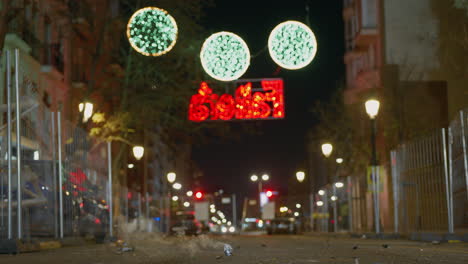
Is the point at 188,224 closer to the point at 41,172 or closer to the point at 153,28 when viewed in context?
the point at 41,172

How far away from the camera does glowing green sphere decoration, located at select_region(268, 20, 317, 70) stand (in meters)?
17.7

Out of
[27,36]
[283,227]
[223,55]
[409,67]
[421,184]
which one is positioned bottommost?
[283,227]

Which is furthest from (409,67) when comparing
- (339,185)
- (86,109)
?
(86,109)

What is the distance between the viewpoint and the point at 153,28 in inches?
760

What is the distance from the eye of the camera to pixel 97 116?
31641 millimetres

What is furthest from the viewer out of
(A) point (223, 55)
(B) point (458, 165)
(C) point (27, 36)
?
(C) point (27, 36)

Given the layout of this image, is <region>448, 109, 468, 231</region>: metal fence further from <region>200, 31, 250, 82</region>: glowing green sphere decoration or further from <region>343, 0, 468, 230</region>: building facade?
<region>343, 0, 468, 230</region>: building facade

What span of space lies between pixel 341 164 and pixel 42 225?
96.2 feet

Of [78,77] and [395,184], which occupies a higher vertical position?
→ [78,77]

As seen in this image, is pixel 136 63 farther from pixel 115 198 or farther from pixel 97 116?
pixel 115 198

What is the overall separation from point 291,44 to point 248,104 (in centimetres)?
2509

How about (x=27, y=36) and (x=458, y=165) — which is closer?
(x=458, y=165)

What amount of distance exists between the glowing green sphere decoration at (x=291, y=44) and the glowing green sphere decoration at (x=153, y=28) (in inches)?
106

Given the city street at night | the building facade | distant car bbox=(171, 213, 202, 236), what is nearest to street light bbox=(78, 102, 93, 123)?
the city street at night
